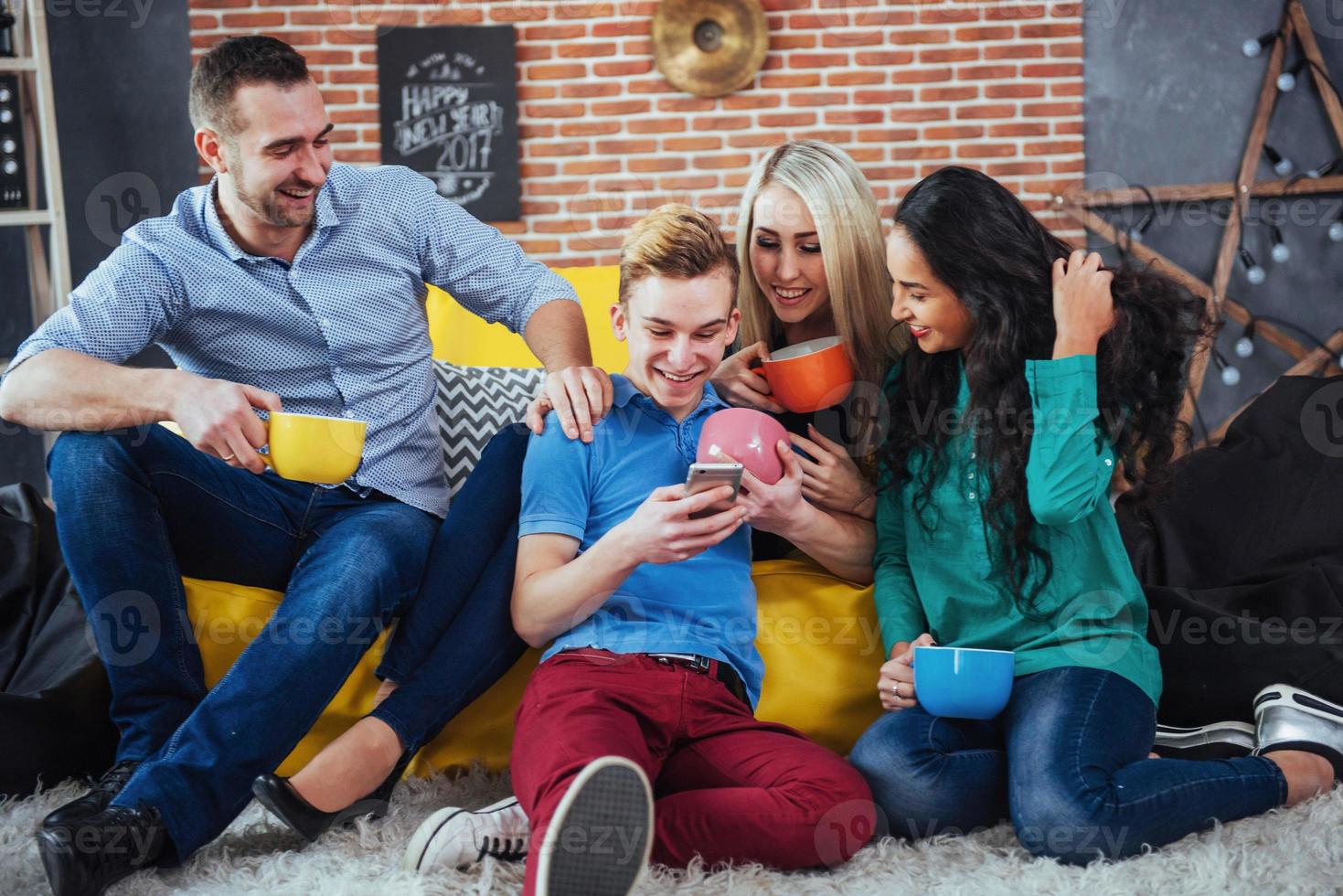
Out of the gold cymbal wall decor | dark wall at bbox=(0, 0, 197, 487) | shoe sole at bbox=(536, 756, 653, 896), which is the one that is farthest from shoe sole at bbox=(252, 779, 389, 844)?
the gold cymbal wall decor

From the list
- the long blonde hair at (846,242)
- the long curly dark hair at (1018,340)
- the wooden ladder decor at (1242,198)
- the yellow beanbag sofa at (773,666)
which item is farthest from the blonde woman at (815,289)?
the wooden ladder decor at (1242,198)

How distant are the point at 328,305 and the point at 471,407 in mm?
347

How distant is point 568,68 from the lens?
402 cm

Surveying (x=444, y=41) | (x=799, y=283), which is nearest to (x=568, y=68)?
(x=444, y=41)

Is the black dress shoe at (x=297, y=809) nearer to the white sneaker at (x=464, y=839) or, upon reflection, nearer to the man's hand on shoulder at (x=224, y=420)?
the white sneaker at (x=464, y=839)

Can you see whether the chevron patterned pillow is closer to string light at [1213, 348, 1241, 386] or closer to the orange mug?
the orange mug

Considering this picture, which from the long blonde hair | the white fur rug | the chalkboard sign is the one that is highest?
the chalkboard sign

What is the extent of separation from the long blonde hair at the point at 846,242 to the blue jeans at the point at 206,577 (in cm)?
64

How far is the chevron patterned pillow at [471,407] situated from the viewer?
1944 mm

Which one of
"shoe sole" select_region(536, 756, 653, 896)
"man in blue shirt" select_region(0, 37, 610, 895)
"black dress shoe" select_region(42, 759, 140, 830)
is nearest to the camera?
"shoe sole" select_region(536, 756, 653, 896)

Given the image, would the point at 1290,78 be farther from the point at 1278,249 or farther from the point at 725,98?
the point at 725,98

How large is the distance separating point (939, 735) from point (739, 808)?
0.29 m

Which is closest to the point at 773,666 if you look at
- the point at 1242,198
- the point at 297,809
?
the point at 297,809

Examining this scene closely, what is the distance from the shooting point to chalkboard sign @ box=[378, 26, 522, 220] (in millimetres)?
3971
